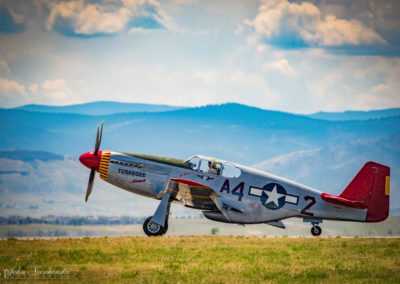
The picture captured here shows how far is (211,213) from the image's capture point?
21719 mm

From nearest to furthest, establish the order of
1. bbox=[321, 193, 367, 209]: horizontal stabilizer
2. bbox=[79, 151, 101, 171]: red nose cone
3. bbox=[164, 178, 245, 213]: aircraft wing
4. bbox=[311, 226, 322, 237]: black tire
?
1. bbox=[164, 178, 245, 213]: aircraft wing
2. bbox=[321, 193, 367, 209]: horizontal stabilizer
3. bbox=[311, 226, 322, 237]: black tire
4. bbox=[79, 151, 101, 171]: red nose cone

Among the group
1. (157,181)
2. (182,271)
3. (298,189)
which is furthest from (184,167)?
(182,271)

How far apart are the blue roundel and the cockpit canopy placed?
1.23m

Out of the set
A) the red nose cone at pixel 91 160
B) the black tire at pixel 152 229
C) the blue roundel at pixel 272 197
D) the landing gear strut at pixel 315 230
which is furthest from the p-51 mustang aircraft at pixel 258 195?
the red nose cone at pixel 91 160

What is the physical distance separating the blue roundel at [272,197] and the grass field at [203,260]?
4.54ft

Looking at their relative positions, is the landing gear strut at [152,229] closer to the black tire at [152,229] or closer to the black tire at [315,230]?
the black tire at [152,229]

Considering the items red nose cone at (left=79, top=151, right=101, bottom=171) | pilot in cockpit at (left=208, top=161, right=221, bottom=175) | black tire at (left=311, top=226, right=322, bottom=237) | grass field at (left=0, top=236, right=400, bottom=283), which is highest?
pilot in cockpit at (left=208, top=161, right=221, bottom=175)

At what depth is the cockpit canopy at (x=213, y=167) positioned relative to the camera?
71.6 ft

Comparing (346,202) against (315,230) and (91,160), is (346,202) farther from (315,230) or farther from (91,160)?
(91,160)

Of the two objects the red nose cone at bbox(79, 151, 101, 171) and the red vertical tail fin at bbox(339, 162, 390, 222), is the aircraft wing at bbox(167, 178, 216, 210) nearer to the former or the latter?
the red nose cone at bbox(79, 151, 101, 171)

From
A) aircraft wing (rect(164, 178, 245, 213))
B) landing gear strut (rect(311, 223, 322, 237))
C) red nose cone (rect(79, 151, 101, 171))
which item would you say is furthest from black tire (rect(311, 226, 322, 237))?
red nose cone (rect(79, 151, 101, 171))

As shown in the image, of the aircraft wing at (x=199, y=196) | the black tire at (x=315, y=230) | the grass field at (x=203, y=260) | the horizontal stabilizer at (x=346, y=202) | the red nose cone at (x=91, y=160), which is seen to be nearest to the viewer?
the grass field at (x=203, y=260)

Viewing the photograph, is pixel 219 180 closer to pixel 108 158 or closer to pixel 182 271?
pixel 108 158

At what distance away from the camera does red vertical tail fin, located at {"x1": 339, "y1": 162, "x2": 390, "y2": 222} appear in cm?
2166
